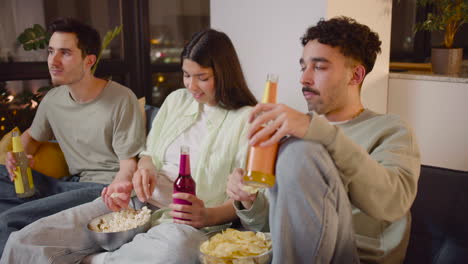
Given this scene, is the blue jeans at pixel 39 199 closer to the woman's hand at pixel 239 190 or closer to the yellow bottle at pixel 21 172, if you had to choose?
the yellow bottle at pixel 21 172

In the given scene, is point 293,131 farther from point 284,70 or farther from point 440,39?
point 440,39

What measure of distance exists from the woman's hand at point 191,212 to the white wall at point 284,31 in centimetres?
85

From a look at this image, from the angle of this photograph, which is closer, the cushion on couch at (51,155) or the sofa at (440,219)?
the sofa at (440,219)

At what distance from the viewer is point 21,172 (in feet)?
6.72

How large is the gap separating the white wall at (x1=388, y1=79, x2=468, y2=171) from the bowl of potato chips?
1.50 metres

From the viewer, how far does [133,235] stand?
5.29ft

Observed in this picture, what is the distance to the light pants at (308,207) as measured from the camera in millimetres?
1099

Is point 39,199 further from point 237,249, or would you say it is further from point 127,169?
point 237,249

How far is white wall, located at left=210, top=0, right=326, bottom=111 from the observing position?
2180mm

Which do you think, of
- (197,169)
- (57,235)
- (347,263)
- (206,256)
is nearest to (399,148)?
(347,263)

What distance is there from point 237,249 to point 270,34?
4.15ft

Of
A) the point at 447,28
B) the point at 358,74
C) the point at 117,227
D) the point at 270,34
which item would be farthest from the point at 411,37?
the point at 117,227

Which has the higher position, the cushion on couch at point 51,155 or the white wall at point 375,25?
the white wall at point 375,25

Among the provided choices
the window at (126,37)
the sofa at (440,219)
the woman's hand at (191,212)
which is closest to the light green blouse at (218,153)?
the woman's hand at (191,212)
